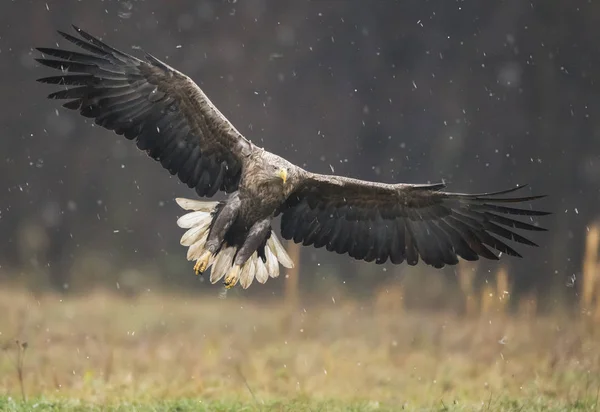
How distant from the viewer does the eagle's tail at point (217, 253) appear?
21.9ft

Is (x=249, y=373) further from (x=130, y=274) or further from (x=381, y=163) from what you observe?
(x=381, y=163)

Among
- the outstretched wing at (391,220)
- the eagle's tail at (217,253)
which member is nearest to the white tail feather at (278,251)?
the eagle's tail at (217,253)

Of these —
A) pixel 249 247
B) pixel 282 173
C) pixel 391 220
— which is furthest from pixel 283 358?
pixel 282 173

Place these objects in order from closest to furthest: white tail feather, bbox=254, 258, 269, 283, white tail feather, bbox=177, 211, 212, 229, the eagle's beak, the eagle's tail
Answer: the eagle's beak, the eagle's tail, white tail feather, bbox=177, 211, 212, 229, white tail feather, bbox=254, 258, 269, 283

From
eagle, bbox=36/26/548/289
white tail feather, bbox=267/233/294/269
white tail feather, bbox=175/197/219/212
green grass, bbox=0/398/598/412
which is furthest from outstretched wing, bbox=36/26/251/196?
green grass, bbox=0/398/598/412

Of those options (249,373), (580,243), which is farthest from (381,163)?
(249,373)

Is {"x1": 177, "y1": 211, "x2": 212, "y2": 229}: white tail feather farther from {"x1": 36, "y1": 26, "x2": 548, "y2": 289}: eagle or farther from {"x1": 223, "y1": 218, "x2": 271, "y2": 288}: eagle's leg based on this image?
{"x1": 223, "y1": 218, "x2": 271, "y2": 288}: eagle's leg

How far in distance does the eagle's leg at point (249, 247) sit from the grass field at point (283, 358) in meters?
0.86

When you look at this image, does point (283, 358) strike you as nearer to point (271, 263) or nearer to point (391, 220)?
point (271, 263)

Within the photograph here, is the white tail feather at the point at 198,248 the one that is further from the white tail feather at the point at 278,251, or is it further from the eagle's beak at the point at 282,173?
the eagle's beak at the point at 282,173

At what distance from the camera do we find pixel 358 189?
22.2 ft

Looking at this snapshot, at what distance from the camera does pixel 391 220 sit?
6.97 meters

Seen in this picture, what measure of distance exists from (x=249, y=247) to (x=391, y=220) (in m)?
1.19

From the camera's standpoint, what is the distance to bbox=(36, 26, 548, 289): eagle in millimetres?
6289
